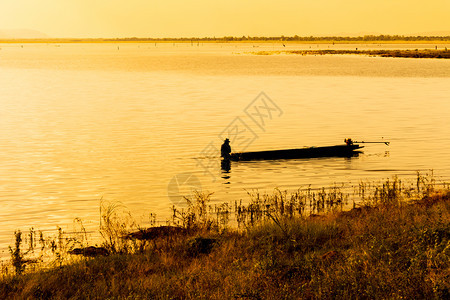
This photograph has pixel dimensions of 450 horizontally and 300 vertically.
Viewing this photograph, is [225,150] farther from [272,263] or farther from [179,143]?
[272,263]

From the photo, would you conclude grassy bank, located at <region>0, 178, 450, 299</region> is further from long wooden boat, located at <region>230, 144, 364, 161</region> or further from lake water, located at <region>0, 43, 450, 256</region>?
long wooden boat, located at <region>230, 144, 364, 161</region>

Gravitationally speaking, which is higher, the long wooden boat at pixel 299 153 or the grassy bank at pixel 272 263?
the long wooden boat at pixel 299 153

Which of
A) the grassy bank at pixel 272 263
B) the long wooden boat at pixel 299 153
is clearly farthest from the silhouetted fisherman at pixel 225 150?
the grassy bank at pixel 272 263

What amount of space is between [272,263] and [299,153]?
18422mm

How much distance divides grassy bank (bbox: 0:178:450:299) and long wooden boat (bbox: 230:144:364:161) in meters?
12.1

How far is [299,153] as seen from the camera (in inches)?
1137

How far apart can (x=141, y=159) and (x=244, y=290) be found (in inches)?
819

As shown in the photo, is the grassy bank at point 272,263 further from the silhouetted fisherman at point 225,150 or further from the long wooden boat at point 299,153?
the silhouetted fisherman at point 225,150

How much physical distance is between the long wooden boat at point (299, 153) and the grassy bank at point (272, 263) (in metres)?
12.1

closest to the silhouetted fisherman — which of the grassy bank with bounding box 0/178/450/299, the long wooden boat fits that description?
the long wooden boat

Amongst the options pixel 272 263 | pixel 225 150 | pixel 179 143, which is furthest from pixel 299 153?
pixel 272 263

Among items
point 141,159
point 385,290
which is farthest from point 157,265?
point 141,159

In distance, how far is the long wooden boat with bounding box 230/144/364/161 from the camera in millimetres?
28516

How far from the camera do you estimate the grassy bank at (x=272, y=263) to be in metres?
9.42
